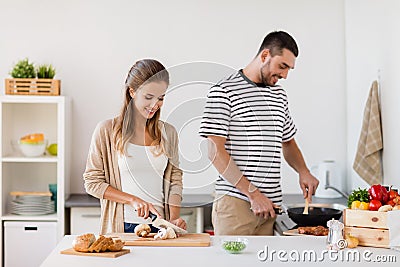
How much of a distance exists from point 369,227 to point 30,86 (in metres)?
2.39

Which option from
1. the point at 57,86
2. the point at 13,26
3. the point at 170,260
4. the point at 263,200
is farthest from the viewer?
the point at 13,26

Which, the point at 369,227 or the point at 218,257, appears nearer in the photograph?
the point at 218,257

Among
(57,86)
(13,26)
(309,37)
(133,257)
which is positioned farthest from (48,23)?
(133,257)

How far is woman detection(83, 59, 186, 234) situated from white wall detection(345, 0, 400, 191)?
4.20 feet

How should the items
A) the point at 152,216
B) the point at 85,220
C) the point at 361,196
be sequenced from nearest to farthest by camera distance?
1. the point at 361,196
2. the point at 152,216
3. the point at 85,220

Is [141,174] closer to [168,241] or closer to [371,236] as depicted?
[168,241]

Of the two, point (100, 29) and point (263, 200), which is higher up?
point (100, 29)

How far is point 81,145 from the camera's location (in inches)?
171

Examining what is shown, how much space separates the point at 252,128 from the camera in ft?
9.50

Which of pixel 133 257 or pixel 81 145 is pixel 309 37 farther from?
pixel 133 257

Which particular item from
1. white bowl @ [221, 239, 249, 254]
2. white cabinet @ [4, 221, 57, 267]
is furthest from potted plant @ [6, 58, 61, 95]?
white bowl @ [221, 239, 249, 254]

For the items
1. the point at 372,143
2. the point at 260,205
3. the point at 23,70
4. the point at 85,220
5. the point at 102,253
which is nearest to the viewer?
the point at 102,253

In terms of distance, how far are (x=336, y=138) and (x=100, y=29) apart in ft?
5.51

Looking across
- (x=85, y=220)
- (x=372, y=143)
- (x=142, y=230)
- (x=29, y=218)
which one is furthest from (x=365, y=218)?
(x=29, y=218)
